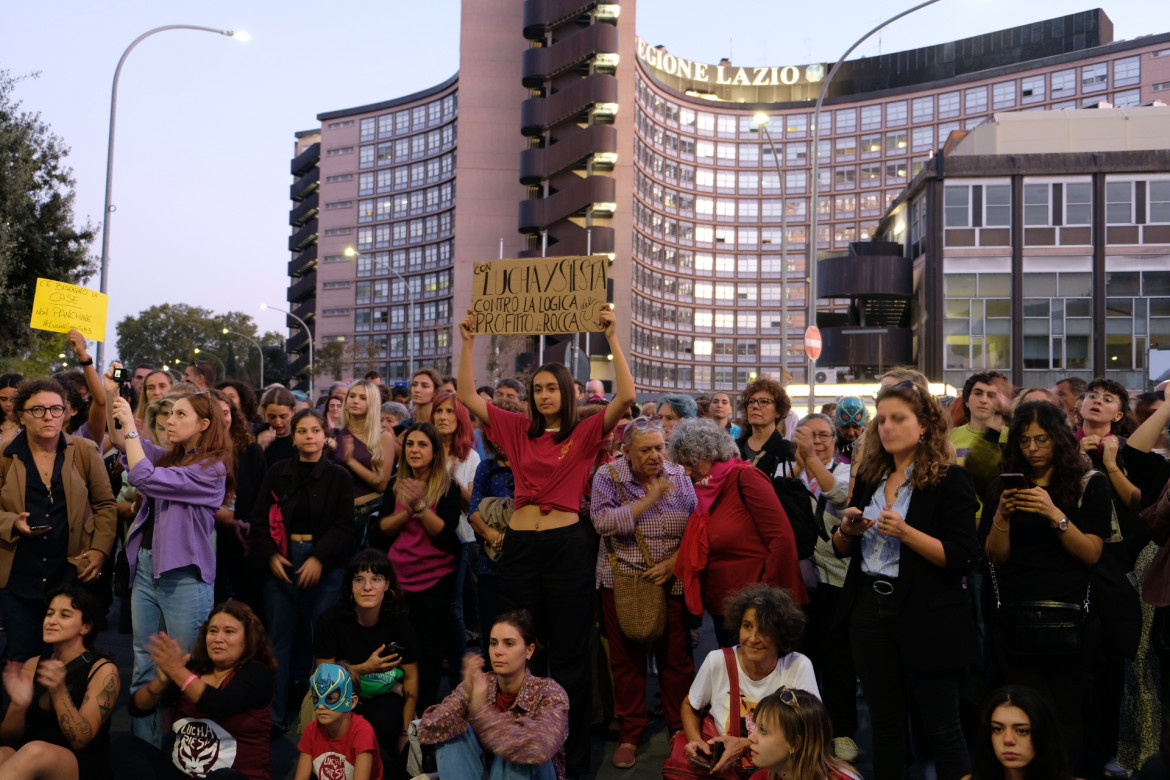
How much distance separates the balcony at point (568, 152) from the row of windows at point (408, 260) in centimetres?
2080

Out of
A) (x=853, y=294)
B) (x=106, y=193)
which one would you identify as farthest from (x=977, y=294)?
(x=106, y=193)

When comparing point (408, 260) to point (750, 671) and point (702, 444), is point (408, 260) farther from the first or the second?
point (750, 671)

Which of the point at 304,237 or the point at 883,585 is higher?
the point at 304,237

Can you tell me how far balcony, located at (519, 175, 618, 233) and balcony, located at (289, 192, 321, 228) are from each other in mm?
37612

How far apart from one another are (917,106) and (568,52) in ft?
123

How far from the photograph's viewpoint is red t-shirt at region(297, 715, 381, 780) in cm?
496

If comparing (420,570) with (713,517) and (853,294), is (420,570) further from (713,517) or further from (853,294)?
(853,294)

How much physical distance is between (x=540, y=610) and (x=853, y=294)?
38.0 m

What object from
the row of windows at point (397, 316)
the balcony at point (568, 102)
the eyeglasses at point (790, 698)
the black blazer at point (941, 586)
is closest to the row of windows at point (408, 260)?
the row of windows at point (397, 316)

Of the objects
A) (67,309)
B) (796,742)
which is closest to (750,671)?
(796,742)

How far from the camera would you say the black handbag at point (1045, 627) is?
473 centimetres

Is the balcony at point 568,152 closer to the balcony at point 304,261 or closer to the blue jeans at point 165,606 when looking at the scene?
the balcony at point 304,261

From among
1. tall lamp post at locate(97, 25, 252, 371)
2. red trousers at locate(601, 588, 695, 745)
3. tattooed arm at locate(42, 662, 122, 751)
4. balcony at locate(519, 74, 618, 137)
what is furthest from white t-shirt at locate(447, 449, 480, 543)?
balcony at locate(519, 74, 618, 137)

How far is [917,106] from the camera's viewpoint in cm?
8138
